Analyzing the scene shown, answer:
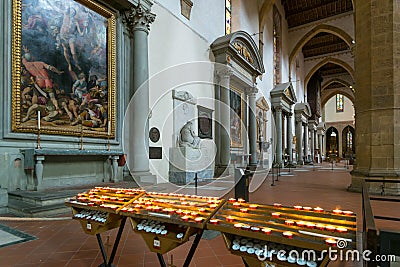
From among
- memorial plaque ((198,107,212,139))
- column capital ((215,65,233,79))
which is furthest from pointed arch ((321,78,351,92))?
memorial plaque ((198,107,212,139))

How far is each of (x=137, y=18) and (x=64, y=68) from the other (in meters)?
2.46

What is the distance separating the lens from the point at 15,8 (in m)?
4.70

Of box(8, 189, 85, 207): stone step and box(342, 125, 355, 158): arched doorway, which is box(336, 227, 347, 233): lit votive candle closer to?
box(8, 189, 85, 207): stone step

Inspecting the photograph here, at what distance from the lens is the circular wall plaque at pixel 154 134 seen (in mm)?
7579

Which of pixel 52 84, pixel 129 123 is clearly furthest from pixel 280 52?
pixel 52 84

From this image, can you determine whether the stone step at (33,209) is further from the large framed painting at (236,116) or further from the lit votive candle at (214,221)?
the large framed painting at (236,116)

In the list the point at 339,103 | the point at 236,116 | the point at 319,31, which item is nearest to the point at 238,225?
the point at 236,116

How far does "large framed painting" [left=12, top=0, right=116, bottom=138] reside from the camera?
15.6 ft

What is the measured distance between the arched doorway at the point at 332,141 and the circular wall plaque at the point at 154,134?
3829cm

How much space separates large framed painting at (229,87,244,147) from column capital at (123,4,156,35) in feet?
20.4

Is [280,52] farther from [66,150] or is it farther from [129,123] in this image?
[66,150]

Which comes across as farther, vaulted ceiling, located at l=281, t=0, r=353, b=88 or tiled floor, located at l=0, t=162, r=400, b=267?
vaulted ceiling, located at l=281, t=0, r=353, b=88

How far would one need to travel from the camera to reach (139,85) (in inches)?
273

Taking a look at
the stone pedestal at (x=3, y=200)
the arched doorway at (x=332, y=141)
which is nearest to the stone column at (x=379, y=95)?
the stone pedestal at (x=3, y=200)
